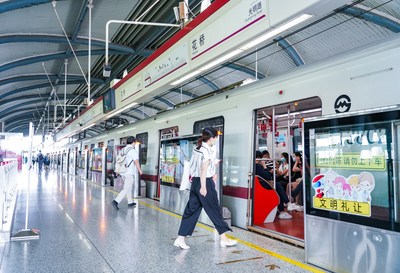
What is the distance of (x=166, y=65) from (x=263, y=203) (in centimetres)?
264

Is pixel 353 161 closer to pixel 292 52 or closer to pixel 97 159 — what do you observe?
pixel 292 52

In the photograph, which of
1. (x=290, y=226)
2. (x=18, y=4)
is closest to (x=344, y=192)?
(x=290, y=226)

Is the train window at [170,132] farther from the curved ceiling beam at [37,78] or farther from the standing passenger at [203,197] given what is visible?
the curved ceiling beam at [37,78]

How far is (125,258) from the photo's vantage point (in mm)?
3820

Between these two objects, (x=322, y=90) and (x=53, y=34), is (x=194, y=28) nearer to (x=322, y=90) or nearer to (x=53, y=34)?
(x=322, y=90)

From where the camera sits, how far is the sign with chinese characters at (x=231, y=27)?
3.03 metres

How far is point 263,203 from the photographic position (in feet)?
18.3

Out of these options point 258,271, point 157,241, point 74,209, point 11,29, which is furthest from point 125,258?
point 11,29

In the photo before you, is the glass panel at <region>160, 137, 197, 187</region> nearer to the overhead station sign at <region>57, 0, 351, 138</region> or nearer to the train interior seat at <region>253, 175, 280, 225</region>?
the overhead station sign at <region>57, 0, 351, 138</region>

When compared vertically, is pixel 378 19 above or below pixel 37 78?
below

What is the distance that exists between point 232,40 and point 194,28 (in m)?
0.92

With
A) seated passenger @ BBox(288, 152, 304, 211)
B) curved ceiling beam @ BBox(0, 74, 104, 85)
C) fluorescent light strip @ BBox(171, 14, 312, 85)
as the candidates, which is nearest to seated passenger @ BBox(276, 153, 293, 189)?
seated passenger @ BBox(288, 152, 304, 211)

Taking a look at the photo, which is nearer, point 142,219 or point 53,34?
point 142,219

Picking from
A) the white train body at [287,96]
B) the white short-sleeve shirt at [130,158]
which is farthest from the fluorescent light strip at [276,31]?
the white short-sleeve shirt at [130,158]
